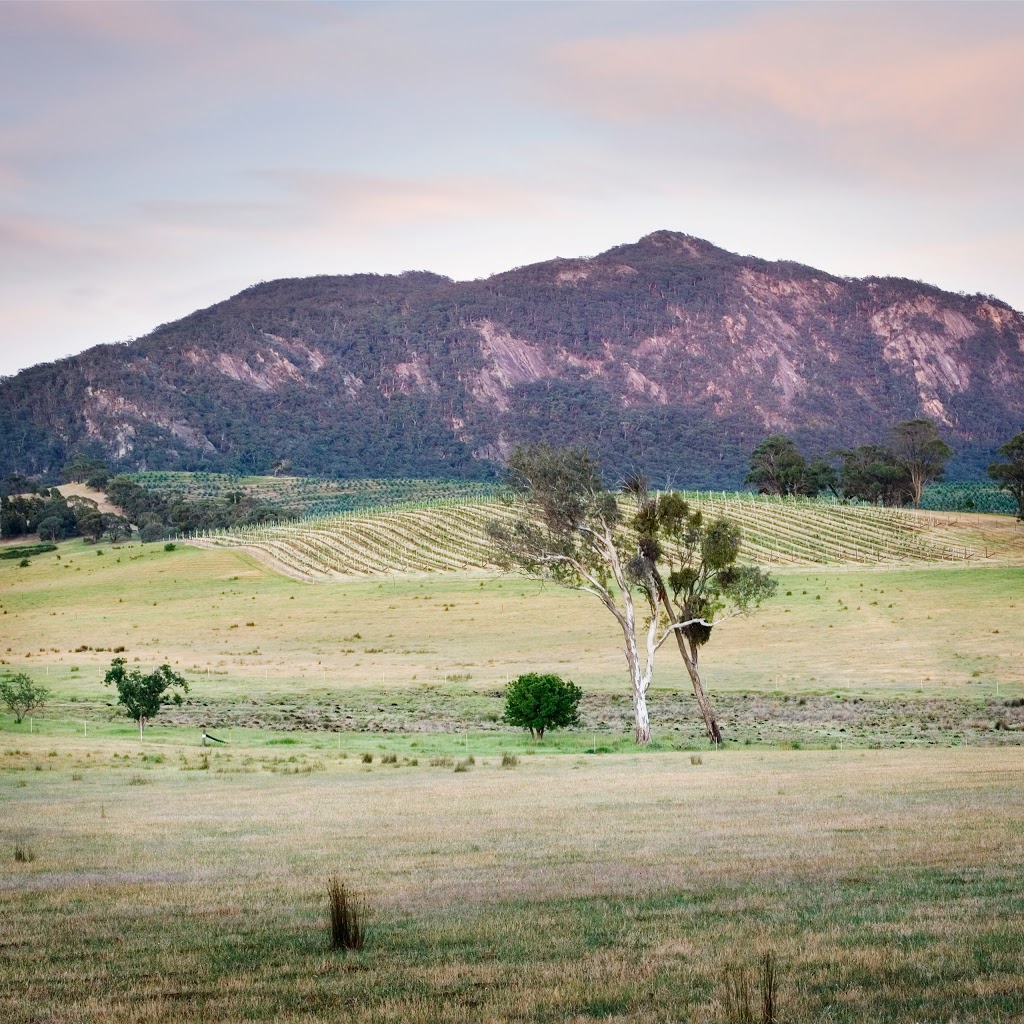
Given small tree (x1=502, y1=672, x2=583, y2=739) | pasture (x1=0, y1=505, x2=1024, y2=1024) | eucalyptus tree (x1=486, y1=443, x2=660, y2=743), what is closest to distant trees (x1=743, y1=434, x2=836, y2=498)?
pasture (x1=0, y1=505, x2=1024, y2=1024)

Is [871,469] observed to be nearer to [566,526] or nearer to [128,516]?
[128,516]

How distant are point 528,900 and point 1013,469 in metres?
154

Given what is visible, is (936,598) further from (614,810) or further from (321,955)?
(321,955)

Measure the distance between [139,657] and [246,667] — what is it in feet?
30.2

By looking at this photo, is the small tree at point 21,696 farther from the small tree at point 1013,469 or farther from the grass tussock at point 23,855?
the small tree at point 1013,469

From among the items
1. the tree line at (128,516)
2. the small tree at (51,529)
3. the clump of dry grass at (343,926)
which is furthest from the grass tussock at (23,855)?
the small tree at (51,529)

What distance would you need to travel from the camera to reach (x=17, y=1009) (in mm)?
9453

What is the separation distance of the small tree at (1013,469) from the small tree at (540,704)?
394 ft

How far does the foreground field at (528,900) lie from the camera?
936 centimetres

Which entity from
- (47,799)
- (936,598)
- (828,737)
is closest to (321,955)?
(47,799)

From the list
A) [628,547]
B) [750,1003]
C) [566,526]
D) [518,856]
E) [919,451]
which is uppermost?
[919,451]

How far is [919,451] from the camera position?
175 meters

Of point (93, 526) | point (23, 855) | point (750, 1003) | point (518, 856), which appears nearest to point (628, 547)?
point (518, 856)

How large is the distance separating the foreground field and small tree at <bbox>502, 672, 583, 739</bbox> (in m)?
16.8
